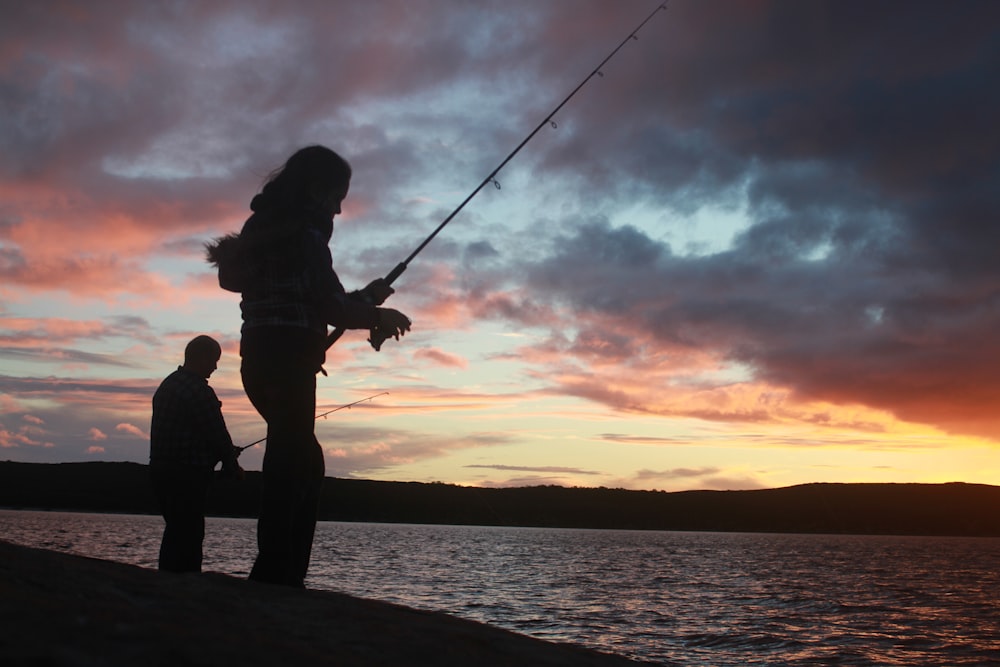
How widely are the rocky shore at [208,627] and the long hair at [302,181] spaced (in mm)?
1915

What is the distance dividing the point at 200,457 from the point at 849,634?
23547 mm

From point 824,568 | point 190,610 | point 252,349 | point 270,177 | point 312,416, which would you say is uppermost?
point 270,177

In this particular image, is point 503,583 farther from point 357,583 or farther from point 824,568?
point 824,568

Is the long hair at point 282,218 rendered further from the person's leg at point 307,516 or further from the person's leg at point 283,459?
the person's leg at point 307,516

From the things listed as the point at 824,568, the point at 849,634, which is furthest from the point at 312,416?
the point at 824,568

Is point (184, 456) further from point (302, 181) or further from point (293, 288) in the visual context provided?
point (302, 181)

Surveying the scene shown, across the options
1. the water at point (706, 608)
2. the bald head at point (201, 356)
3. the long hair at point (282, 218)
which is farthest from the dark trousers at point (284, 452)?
the water at point (706, 608)

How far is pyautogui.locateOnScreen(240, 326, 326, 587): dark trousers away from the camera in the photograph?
3730 millimetres

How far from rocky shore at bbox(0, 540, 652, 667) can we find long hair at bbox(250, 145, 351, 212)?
191 cm

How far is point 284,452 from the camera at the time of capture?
385 centimetres

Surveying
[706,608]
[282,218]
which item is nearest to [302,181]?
[282,218]

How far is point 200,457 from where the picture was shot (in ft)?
16.3

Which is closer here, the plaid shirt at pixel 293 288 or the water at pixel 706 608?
the plaid shirt at pixel 293 288

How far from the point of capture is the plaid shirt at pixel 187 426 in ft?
16.1
